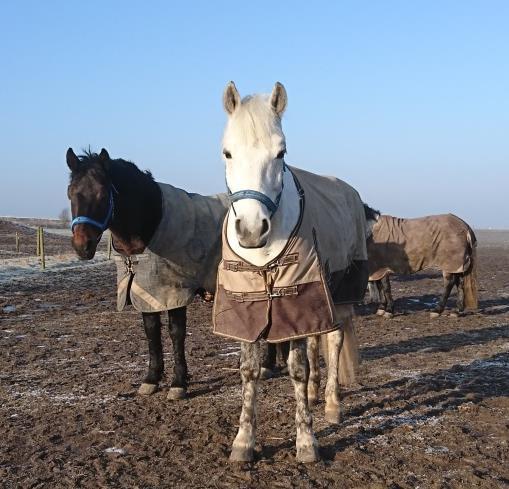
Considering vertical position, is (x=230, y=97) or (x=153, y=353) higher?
(x=230, y=97)

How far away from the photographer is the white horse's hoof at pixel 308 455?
3766 millimetres

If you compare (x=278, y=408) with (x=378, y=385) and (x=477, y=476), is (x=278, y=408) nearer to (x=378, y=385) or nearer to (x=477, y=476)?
(x=378, y=385)

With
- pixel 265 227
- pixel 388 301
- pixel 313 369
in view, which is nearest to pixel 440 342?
pixel 388 301

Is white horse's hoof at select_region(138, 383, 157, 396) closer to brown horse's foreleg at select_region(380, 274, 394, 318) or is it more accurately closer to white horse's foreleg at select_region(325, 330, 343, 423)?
white horse's foreleg at select_region(325, 330, 343, 423)

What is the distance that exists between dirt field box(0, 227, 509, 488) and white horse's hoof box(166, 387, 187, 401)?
0.20ft

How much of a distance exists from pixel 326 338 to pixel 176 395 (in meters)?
1.42

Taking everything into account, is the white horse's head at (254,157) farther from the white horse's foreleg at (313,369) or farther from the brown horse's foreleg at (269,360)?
the brown horse's foreleg at (269,360)

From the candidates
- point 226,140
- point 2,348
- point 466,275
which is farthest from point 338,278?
point 466,275

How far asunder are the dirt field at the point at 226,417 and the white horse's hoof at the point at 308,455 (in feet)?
0.18

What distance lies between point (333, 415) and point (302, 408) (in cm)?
86

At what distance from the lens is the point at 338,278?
14.9 feet

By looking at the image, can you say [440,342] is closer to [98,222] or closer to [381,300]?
[381,300]

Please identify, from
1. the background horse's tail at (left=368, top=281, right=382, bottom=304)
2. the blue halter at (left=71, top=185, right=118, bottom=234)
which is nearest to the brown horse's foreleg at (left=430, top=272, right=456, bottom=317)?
the background horse's tail at (left=368, top=281, right=382, bottom=304)

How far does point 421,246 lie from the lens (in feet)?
36.0
